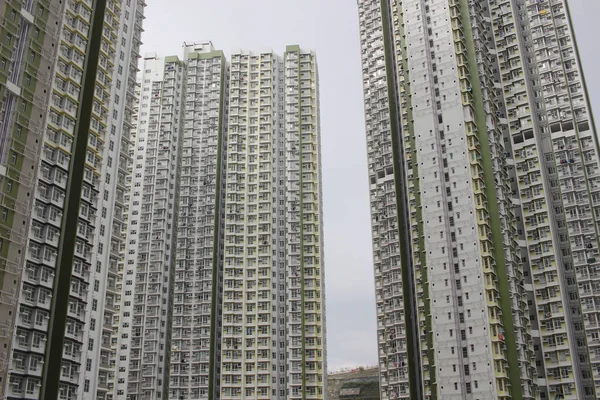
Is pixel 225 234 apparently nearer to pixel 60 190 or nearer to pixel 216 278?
pixel 216 278

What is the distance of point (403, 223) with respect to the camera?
79.9 metres

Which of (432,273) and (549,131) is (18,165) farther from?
(549,131)

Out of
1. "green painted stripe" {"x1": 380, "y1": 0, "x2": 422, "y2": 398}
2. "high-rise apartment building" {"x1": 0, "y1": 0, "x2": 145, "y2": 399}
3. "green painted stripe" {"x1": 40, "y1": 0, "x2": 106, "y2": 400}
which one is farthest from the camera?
"green painted stripe" {"x1": 380, "y1": 0, "x2": 422, "y2": 398}

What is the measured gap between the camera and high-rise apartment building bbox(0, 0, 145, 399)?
49938 millimetres

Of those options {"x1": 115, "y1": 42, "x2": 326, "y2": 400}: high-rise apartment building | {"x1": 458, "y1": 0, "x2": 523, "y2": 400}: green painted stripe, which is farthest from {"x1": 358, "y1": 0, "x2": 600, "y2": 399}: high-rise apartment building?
{"x1": 115, "y1": 42, "x2": 326, "y2": 400}: high-rise apartment building

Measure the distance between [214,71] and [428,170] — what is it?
45.8 meters

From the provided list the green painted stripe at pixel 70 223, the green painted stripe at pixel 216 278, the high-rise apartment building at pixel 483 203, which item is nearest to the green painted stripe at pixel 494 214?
the high-rise apartment building at pixel 483 203

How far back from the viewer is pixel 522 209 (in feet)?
255

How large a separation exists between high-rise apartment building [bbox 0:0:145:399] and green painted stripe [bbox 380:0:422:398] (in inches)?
1302

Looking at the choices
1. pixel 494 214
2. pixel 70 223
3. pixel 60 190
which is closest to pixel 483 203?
pixel 494 214

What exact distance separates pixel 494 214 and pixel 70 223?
41.1 meters

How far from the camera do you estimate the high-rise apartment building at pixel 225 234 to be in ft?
278

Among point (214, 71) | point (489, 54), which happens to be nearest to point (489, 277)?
point (489, 54)

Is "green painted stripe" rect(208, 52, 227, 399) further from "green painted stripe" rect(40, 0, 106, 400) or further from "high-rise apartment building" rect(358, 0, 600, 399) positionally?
"green painted stripe" rect(40, 0, 106, 400)
